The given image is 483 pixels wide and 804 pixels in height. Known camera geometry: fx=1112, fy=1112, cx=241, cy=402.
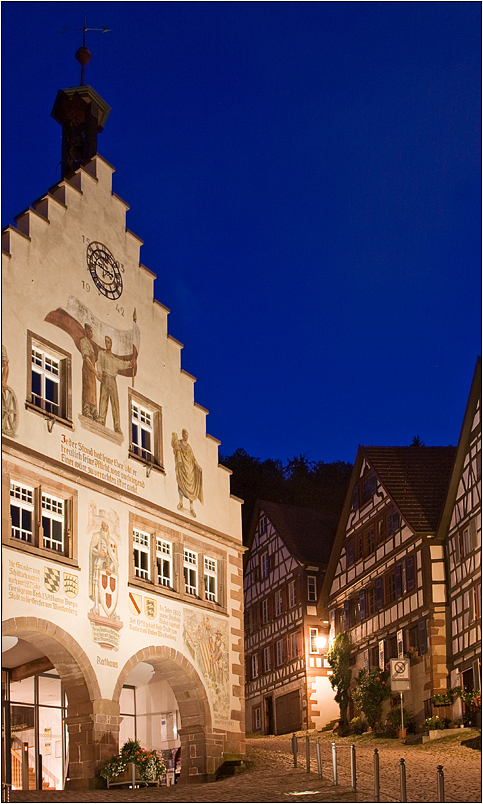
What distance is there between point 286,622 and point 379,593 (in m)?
9.96

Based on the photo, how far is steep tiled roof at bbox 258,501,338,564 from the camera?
49.6 m

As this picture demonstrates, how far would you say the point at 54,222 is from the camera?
86.8ft

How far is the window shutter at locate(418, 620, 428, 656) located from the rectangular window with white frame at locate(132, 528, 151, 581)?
1182cm

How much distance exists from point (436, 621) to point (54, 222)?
1761 centimetres

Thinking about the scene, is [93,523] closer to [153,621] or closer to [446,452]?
[153,621]

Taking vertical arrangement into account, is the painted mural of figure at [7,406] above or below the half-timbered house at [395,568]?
above

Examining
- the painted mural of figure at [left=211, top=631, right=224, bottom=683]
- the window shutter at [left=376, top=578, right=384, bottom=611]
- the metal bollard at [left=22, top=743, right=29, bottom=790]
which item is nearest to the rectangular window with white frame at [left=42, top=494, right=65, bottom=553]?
the metal bollard at [left=22, top=743, right=29, bottom=790]

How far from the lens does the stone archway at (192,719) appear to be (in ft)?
90.7

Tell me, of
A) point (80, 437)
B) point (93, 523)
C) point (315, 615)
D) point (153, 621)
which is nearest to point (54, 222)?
point (80, 437)

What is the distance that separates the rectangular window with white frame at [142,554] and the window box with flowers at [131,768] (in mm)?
4267

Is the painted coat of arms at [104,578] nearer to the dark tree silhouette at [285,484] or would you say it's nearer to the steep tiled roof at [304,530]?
the steep tiled roof at [304,530]

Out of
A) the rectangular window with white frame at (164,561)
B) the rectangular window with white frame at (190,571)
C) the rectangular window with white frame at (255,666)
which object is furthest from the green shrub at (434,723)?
the rectangular window with white frame at (255,666)

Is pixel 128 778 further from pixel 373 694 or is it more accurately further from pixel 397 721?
pixel 373 694

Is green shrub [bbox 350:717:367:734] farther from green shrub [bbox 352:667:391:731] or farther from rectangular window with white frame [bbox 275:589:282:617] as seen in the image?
rectangular window with white frame [bbox 275:589:282:617]
